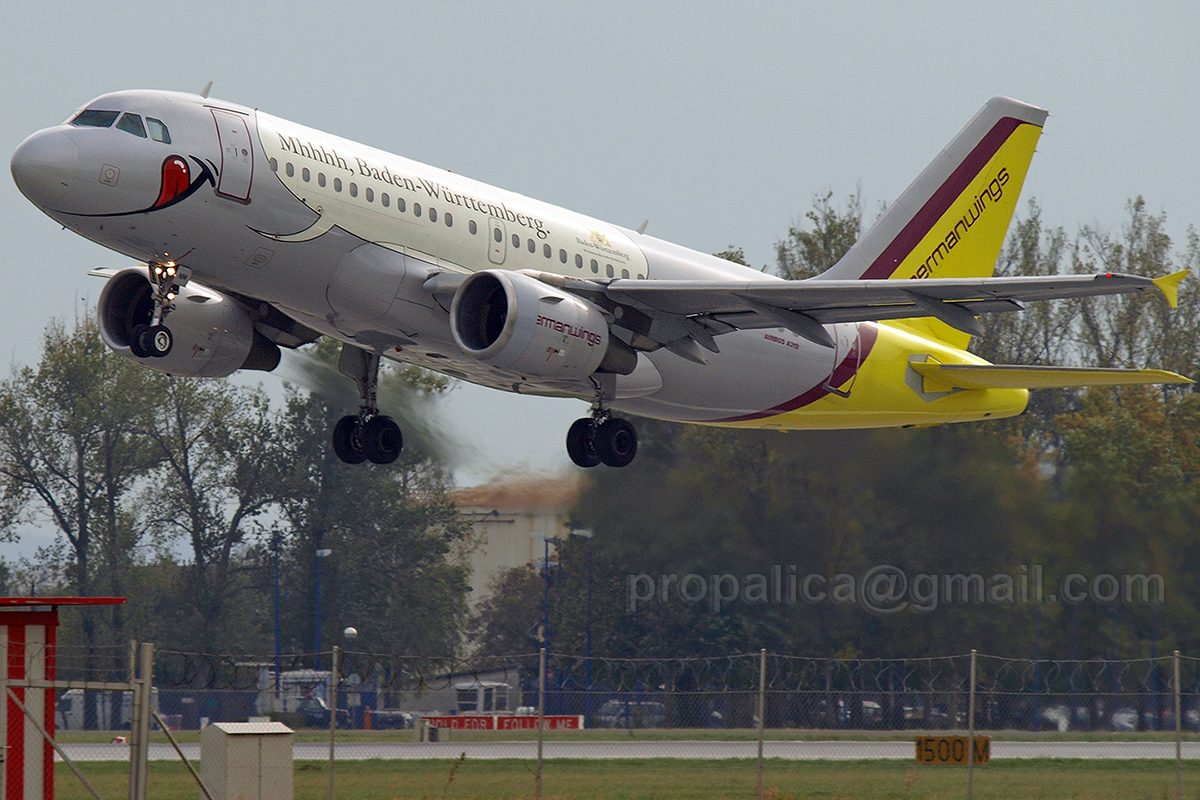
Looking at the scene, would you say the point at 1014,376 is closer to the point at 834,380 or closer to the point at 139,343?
the point at 834,380

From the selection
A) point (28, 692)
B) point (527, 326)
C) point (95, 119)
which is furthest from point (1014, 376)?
point (28, 692)

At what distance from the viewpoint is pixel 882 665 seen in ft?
119

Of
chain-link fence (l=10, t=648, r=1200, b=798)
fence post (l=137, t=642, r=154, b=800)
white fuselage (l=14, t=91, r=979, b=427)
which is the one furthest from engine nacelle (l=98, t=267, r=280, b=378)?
fence post (l=137, t=642, r=154, b=800)

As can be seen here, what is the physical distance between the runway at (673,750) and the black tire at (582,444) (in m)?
6.34

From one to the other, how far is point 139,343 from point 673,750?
14345mm

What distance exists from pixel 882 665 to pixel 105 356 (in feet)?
125

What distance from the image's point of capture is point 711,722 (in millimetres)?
34938

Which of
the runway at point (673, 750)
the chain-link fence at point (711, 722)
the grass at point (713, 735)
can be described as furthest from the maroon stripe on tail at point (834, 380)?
the grass at point (713, 735)

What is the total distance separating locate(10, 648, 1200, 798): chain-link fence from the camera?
25609 mm

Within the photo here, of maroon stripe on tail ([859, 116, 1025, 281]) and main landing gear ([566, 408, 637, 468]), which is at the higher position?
maroon stripe on tail ([859, 116, 1025, 281])

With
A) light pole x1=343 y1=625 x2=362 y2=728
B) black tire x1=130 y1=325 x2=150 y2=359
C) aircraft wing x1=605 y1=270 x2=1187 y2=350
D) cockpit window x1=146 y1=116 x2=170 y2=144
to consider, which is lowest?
light pole x1=343 y1=625 x2=362 y2=728

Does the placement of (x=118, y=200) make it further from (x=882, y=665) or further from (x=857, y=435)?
(x=882, y=665)

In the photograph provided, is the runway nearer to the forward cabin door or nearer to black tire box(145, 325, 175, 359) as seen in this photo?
black tire box(145, 325, 175, 359)

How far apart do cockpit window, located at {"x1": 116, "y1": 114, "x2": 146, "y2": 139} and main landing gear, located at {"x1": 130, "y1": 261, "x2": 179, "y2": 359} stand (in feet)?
5.88
